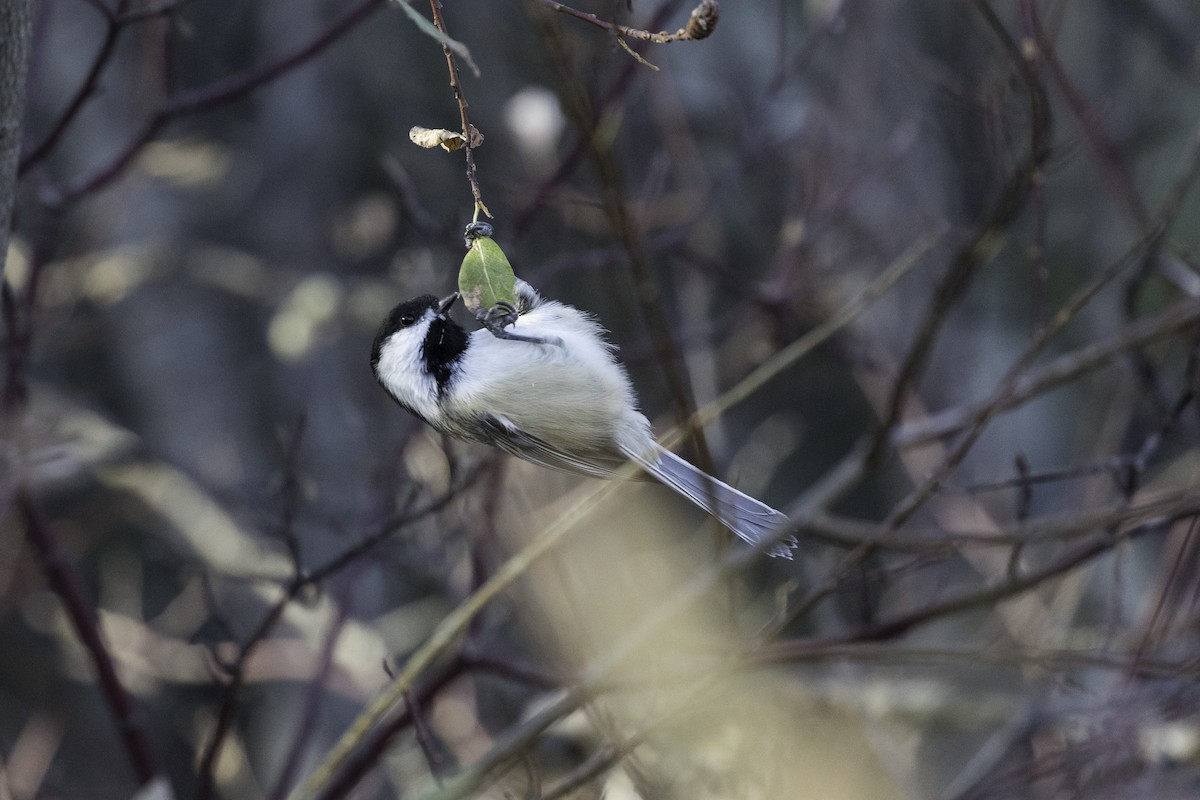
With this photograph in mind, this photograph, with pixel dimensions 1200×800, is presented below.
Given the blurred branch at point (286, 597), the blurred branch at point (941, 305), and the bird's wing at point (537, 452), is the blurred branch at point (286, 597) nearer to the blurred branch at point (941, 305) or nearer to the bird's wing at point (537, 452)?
the bird's wing at point (537, 452)

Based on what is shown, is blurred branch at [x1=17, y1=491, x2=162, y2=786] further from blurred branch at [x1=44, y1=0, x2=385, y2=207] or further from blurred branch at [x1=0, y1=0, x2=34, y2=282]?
blurred branch at [x1=0, y1=0, x2=34, y2=282]

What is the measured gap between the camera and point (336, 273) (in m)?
5.29

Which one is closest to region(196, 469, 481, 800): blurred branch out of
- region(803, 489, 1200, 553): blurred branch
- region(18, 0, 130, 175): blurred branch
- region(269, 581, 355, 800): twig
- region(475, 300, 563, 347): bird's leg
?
region(269, 581, 355, 800): twig

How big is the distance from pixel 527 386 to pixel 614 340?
8.26 ft

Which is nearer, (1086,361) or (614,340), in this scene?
(1086,361)

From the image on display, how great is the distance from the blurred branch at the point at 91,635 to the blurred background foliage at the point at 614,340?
1cm

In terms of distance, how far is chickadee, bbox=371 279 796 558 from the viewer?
7.50 feet

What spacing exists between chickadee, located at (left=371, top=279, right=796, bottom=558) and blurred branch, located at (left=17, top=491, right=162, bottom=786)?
3.74 feet

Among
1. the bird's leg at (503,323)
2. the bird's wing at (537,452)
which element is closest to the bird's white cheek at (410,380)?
the bird's wing at (537,452)

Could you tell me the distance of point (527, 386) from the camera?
2348 millimetres

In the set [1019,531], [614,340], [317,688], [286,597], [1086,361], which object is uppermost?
[1086,361]

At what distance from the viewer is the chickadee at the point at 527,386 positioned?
7.50 ft

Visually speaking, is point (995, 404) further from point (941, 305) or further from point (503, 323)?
point (503, 323)

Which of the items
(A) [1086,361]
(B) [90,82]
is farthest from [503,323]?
(B) [90,82]
